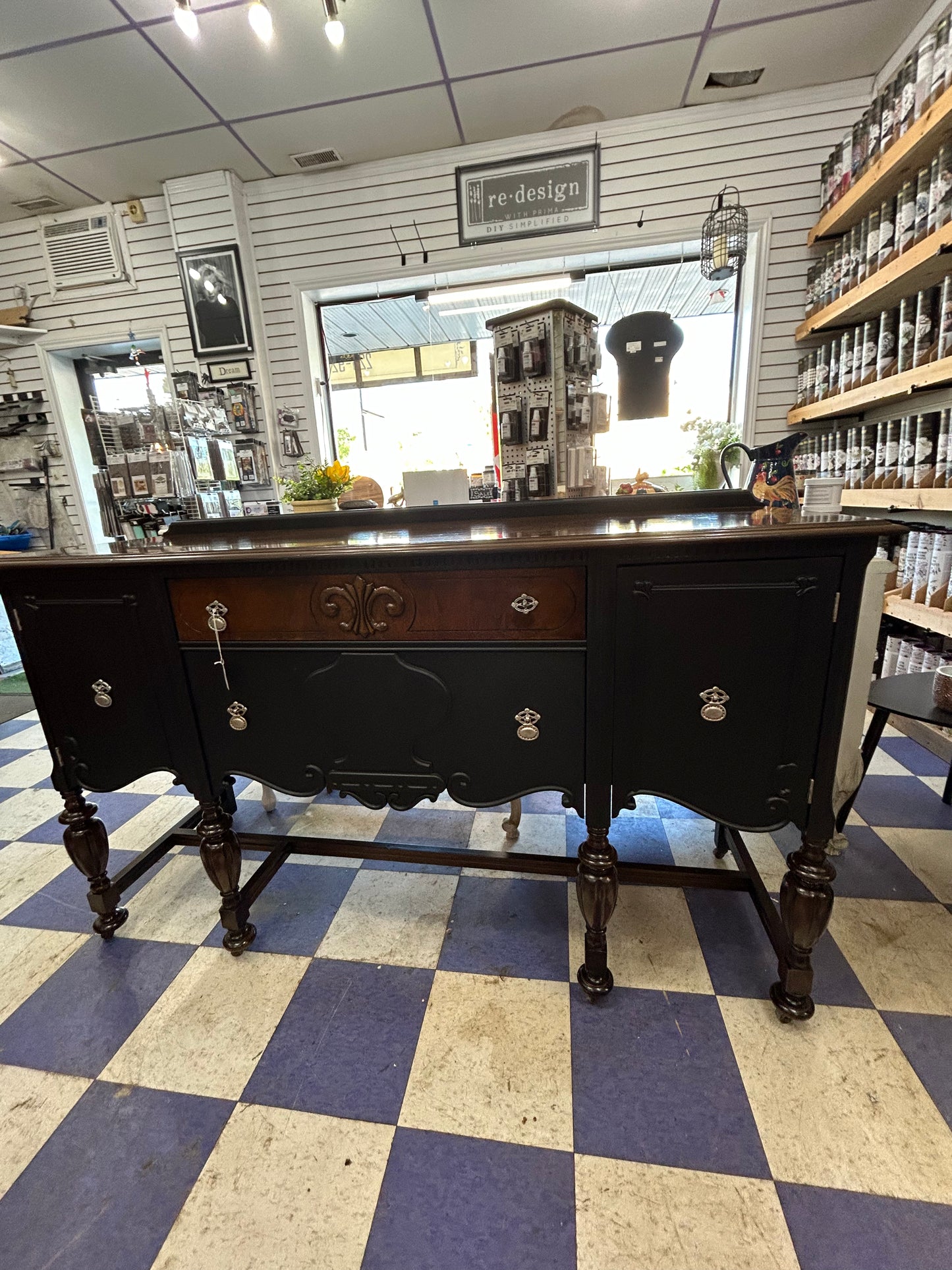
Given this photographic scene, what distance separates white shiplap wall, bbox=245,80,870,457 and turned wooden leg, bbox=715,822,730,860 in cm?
342

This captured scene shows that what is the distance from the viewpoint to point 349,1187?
0.91 metres

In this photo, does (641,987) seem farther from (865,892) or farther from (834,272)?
(834,272)

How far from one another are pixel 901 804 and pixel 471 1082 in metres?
1.88

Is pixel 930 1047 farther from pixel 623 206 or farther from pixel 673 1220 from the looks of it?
pixel 623 206

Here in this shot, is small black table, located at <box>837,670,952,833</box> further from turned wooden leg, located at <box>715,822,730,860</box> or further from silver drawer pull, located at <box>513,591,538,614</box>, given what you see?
silver drawer pull, located at <box>513,591,538,614</box>

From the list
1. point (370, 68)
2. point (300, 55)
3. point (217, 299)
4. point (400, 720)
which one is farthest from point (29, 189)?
point (400, 720)

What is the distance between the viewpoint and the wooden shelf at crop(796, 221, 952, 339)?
2.02 metres

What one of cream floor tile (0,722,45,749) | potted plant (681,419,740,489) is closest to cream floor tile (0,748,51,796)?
cream floor tile (0,722,45,749)

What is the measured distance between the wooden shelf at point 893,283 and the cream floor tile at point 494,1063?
298cm

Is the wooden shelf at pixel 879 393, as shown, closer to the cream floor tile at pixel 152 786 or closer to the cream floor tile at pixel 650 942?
the cream floor tile at pixel 650 942

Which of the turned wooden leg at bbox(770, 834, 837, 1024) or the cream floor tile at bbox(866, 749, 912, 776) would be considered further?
the cream floor tile at bbox(866, 749, 912, 776)

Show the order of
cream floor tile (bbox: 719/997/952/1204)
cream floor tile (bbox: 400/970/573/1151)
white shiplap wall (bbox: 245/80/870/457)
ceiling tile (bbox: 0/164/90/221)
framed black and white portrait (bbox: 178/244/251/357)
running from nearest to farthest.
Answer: cream floor tile (bbox: 719/997/952/1204)
cream floor tile (bbox: 400/970/573/1151)
white shiplap wall (bbox: 245/80/870/457)
ceiling tile (bbox: 0/164/90/221)
framed black and white portrait (bbox: 178/244/251/357)

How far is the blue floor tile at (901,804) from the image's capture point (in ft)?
6.00

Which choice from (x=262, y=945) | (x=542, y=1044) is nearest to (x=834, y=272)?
(x=542, y=1044)
